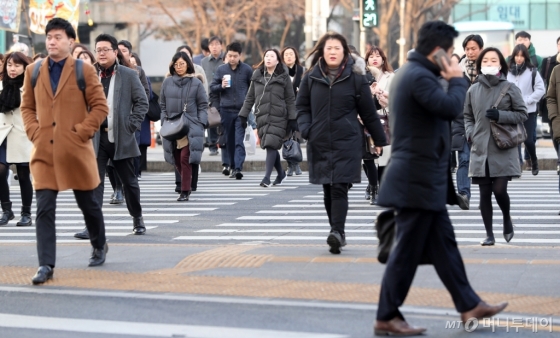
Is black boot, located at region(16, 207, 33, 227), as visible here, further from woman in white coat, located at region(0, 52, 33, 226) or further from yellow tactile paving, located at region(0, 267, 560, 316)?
yellow tactile paving, located at region(0, 267, 560, 316)

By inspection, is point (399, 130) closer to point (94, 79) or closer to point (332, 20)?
point (94, 79)

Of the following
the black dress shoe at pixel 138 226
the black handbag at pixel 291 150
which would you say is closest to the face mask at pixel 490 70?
the black dress shoe at pixel 138 226

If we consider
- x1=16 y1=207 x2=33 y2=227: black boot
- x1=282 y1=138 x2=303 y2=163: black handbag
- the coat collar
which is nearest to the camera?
the coat collar

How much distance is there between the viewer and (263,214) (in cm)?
1297

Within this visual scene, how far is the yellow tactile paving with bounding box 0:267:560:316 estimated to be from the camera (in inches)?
282

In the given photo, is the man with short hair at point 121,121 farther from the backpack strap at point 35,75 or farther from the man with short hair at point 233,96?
the man with short hair at point 233,96

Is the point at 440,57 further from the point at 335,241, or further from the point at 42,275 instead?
the point at 42,275

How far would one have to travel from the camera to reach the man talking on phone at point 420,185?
627 centimetres

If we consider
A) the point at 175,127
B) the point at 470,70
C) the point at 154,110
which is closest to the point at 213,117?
the point at 154,110

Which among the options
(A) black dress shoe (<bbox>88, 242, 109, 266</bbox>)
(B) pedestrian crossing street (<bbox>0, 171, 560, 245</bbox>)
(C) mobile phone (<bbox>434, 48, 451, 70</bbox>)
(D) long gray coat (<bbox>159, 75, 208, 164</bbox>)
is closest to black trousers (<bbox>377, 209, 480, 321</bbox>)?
(C) mobile phone (<bbox>434, 48, 451, 70</bbox>)

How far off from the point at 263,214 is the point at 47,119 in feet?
16.6

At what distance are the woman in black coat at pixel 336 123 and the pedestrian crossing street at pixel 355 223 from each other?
125cm

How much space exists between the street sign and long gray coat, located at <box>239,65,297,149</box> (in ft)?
32.8

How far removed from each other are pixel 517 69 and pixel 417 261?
34.6 feet
